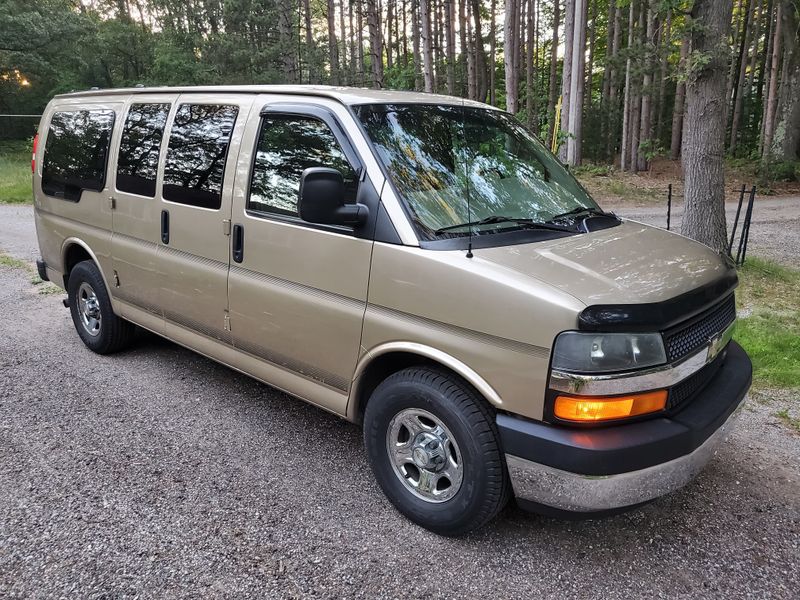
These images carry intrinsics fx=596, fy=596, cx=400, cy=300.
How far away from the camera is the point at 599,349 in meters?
2.38

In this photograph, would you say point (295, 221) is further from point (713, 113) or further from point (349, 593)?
point (713, 113)

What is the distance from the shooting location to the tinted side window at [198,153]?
12.4 ft

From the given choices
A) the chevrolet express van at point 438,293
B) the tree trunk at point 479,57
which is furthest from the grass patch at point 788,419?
the tree trunk at point 479,57

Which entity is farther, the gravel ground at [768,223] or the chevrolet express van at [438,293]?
the gravel ground at [768,223]

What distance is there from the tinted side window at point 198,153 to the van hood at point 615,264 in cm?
196

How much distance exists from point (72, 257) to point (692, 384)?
17.1 ft

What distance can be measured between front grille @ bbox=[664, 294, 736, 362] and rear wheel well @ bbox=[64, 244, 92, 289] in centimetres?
482

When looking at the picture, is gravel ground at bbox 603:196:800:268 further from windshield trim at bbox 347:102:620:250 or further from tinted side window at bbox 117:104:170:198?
tinted side window at bbox 117:104:170:198

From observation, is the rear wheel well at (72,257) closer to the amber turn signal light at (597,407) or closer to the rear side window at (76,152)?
the rear side window at (76,152)

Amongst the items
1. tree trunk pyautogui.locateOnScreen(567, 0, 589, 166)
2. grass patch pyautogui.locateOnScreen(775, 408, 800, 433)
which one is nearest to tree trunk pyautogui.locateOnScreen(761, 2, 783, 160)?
tree trunk pyautogui.locateOnScreen(567, 0, 589, 166)

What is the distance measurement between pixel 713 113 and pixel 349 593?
23.9 feet

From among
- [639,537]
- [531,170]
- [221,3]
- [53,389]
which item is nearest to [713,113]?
[531,170]

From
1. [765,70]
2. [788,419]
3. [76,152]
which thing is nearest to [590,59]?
[765,70]

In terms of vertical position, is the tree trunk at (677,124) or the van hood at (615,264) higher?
the tree trunk at (677,124)
